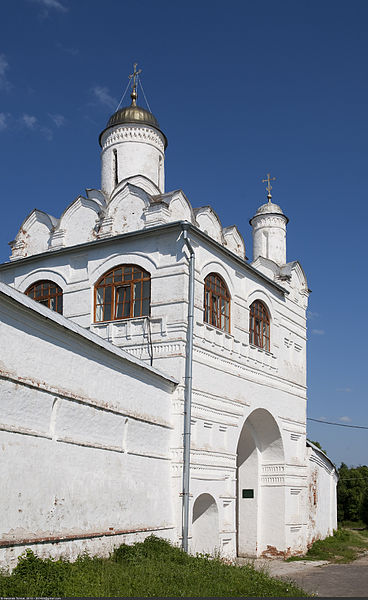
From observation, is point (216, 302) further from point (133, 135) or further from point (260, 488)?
point (260, 488)

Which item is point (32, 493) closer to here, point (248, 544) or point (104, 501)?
point (104, 501)

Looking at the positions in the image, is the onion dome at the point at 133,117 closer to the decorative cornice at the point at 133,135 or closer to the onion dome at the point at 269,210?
the decorative cornice at the point at 133,135

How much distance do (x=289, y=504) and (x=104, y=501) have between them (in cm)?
806

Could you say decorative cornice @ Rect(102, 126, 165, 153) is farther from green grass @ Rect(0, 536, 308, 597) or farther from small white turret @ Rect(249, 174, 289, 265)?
green grass @ Rect(0, 536, 308, 597)

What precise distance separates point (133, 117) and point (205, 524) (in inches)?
382

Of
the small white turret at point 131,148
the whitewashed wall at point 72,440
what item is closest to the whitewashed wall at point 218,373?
the whitewashed wall at point 72,440

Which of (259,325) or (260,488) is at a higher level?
(259,325)

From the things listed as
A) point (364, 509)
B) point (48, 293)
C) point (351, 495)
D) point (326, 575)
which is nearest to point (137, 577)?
point (326, 575)

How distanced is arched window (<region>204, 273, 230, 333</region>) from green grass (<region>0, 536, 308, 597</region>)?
5.15 m

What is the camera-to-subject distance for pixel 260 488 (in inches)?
683

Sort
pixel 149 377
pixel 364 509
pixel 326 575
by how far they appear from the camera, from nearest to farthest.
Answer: pixel 149 377 < pixel 326 575 < pixel 364 509

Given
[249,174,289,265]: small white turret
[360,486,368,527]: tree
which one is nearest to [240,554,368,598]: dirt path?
[249,174,289,265]: small white turret

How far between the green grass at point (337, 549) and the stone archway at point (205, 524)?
3.54 metres

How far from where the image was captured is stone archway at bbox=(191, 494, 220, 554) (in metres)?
13.8
